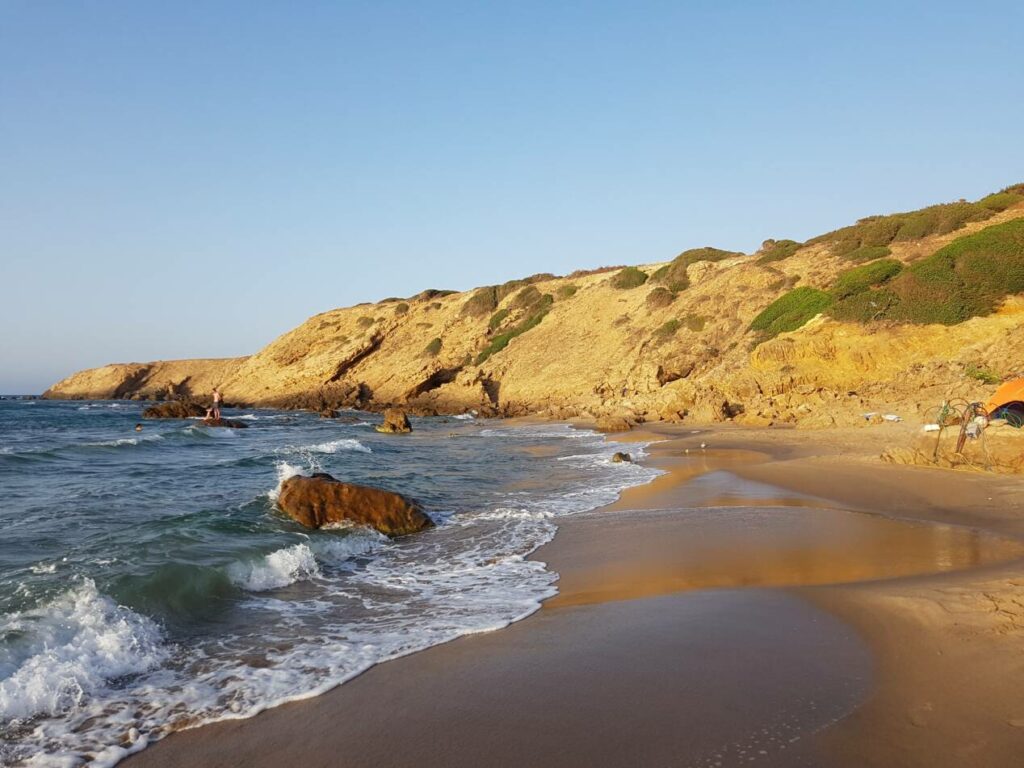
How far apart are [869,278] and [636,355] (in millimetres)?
12072

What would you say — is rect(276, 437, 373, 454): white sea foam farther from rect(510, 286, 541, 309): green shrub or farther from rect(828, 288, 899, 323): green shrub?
rect(510, 286, 541, 309): green shrub

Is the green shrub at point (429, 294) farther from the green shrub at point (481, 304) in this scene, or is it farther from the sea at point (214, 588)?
the sea at point (214, 588)

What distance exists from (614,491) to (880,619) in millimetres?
7634

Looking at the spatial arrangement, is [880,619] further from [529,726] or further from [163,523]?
[163,523]

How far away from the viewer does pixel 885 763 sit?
327cm

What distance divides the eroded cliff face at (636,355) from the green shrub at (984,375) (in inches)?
3.7

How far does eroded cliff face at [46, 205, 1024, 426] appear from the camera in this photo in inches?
840

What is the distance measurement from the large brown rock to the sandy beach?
2.79 meters

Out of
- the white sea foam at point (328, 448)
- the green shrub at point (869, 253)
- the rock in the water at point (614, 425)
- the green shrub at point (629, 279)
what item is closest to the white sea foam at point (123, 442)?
the white sea foam at point (328, 448)

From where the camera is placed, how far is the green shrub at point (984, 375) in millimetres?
17250

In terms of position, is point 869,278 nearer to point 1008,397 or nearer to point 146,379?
point 1008,397

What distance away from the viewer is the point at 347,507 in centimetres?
1005

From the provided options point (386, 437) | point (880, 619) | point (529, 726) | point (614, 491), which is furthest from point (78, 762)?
point (386, 437)

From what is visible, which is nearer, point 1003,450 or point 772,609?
point 772,609
